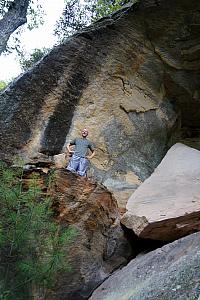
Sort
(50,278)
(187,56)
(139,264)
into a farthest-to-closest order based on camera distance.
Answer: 1. (187,56)
2. (139,264)
3. (50,278)

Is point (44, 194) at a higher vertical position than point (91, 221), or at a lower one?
higher

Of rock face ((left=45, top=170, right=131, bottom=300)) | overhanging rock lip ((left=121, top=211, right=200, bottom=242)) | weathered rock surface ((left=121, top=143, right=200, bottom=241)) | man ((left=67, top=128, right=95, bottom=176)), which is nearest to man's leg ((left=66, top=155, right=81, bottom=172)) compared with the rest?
man ((left=67, top=128, right=95, bottom=176))

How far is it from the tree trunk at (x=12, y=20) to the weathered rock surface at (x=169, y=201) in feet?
15.8

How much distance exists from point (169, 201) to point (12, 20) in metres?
6.11

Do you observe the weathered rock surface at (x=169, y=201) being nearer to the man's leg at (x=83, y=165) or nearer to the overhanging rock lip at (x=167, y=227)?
the overhanging rock lip at (x=167, y=227)

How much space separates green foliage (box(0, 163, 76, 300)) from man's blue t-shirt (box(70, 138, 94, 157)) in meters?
2.35

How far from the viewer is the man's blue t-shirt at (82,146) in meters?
7.68

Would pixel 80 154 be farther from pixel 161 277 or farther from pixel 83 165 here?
pixel 161 277

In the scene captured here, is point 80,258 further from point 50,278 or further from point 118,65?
point 118,65

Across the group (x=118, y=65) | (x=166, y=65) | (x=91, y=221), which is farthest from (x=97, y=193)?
(x=166, y=65)

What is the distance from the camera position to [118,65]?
8992mm

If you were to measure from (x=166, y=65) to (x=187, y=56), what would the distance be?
522mm

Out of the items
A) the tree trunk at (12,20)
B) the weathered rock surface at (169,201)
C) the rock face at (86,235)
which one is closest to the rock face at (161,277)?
the rock face at (86,235)

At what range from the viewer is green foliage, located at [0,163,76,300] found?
488 cm
